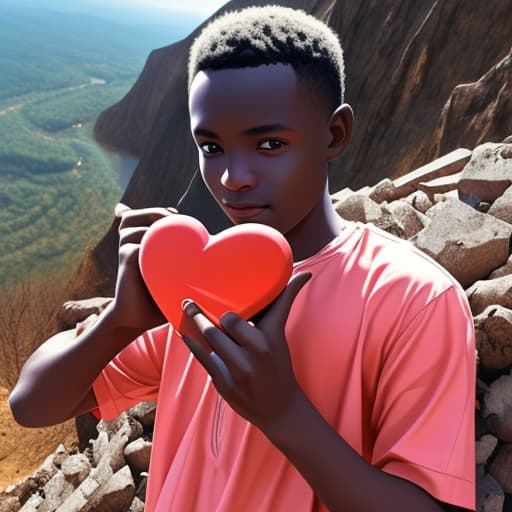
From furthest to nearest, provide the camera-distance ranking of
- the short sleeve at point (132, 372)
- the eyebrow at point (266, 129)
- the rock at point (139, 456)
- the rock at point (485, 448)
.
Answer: the rock at point (139, 456)
the rock at point (485, 448)
the short sleeve at point (132, 372)
the eyebrow at point (266, 129)

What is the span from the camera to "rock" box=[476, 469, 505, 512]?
5.65 feet

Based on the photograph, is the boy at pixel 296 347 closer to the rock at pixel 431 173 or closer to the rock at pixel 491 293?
the rock at pixel 491 293

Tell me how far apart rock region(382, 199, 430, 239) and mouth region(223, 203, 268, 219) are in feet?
6.72

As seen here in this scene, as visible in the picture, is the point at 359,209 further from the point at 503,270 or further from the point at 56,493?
the point at 56,493

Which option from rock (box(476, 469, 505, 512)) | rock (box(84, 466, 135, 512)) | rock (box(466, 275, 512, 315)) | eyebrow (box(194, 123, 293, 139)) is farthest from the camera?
rock (box(84, 466, 135, 512))

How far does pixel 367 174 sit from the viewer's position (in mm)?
9727

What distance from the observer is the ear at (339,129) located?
116 cm

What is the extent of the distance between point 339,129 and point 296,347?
44cm

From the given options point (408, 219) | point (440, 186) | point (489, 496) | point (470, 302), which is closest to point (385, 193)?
point (440, 186)

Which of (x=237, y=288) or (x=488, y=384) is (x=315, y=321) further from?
(x=488, y=384)

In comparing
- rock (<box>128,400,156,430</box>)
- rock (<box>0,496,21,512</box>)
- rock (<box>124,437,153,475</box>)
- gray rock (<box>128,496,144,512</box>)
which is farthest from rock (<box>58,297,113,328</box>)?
gray rock (<box>128,496,144,512</box>)

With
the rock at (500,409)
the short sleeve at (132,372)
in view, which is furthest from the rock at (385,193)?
the short sleeve at (132,372)

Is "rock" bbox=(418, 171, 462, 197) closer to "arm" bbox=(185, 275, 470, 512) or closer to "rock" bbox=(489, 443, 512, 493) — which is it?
"rock" bbox=(489, 443, 512, 493)

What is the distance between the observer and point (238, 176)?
3.47 feet
